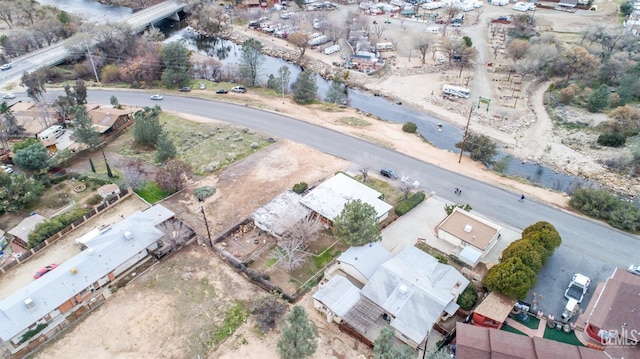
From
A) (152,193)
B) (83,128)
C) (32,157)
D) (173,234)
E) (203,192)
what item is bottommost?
(152,193)

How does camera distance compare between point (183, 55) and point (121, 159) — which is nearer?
point (121, 159)

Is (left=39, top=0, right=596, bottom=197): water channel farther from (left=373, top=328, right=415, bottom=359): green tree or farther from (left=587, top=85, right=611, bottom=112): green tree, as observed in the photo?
(left=373, top=328, right=415, bottom=359): green tree

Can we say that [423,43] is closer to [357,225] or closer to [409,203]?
[409,203]

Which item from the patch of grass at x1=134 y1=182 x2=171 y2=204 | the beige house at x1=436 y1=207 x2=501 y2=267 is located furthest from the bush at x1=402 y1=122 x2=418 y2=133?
the patch of grass at x1=134 y1=182 x2=171 y2=204

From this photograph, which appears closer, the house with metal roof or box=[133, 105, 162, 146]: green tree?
the house with metal roof

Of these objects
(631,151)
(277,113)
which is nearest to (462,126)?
(631,151)

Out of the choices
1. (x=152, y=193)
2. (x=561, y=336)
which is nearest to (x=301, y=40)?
(x=152, y=193)

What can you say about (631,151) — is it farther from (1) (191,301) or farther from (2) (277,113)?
(1) (191,301)
